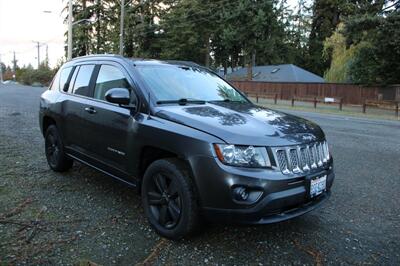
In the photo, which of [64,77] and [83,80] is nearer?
[83,80]

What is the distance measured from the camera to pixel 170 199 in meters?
3.83

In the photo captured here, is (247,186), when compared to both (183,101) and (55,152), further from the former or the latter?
(55,152)

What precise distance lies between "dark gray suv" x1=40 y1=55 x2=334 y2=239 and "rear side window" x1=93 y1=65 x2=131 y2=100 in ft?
0.04

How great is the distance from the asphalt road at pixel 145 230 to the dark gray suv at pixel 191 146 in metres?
0.36

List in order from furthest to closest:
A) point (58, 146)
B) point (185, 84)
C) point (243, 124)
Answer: point (58, 146) < point (185, 84) < point (243, 124)

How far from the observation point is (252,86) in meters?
44.3

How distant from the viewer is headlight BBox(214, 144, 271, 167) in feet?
11.1

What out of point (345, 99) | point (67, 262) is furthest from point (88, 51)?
point (67, 262)

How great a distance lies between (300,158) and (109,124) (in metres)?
2.13

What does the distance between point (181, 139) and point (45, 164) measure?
12.6 feet

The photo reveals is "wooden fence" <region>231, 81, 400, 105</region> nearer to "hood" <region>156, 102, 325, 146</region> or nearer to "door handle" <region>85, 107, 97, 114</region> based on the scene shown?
"hood" <region>156, 102, 325, 146</region>

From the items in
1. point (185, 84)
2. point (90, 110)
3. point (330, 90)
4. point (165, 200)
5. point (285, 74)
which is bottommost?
point (165, 200)

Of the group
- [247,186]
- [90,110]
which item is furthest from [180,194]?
[90,110]

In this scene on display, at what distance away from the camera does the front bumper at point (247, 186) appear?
10.9 ft
